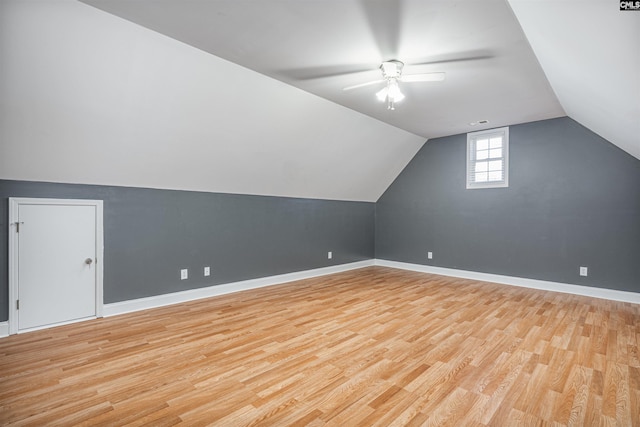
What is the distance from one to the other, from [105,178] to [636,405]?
4.93 m

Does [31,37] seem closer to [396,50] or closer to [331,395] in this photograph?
[396,50]

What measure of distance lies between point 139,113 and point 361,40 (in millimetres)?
2197

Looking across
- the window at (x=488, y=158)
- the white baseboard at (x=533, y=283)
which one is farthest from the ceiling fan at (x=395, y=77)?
the white baseboard at (x=533, y=283)

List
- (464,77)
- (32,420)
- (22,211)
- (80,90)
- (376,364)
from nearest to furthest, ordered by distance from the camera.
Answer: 1. (32,420)
2. (376,364)
3. (80,90)
4. (22,211)
5. (464,77)

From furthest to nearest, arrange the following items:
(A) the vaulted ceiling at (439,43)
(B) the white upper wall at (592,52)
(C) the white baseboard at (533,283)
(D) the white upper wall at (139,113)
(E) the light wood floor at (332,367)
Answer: (C) the white baseboard at (533,283) → (D) the white upper wall at (139,113) → (A) the vaulted ceiling at (439,43) → (E) the light wood floor at (332,367) → (B) the white upper wall at (592,52)

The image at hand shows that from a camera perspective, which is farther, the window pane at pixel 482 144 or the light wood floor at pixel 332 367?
the window pane at pixel 482 144

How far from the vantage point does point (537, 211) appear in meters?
4.97

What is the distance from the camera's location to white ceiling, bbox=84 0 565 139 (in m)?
2.17

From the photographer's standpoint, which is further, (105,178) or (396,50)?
(105,178)

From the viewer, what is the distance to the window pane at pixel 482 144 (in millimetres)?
5504

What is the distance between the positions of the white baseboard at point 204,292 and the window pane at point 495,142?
11.9ft

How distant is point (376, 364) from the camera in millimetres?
2467

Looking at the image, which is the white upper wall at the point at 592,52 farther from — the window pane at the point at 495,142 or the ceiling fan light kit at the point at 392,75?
the window pane at the point at 495,142

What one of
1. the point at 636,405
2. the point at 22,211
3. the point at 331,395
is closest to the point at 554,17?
the point at 636,405
